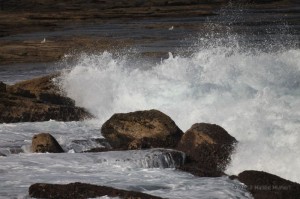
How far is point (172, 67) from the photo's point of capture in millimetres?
22734

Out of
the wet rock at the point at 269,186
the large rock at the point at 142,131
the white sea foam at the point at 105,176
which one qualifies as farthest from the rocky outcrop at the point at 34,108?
the wet rock at the point at 269,186

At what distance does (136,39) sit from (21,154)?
28.6m

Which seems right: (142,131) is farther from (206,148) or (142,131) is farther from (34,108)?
(34,108)

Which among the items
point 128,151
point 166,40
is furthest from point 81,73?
point 166,40

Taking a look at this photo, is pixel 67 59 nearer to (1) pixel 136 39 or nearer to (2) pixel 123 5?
(1) pixel 136 39

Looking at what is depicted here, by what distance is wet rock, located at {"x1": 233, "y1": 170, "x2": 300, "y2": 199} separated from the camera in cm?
1105

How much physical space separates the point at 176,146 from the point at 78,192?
429 centimetres

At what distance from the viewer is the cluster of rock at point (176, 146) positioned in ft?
35.7

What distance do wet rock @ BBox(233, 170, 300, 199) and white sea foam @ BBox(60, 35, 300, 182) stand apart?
164 cm

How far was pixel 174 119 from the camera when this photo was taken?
60.6ft

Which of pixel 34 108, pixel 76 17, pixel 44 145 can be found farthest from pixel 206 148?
pixel 76 17

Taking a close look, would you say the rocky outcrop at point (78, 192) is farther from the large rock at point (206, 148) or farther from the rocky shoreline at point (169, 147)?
the large rock at point (206, 148)

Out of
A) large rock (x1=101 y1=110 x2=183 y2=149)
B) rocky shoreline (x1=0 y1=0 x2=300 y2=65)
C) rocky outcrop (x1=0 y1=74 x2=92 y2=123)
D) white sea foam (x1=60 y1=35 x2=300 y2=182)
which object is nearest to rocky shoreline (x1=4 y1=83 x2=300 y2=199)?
large rock (x1=101 y1=110 x2=183 y2=149)

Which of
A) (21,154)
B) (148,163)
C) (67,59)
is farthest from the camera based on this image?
(67,59)
